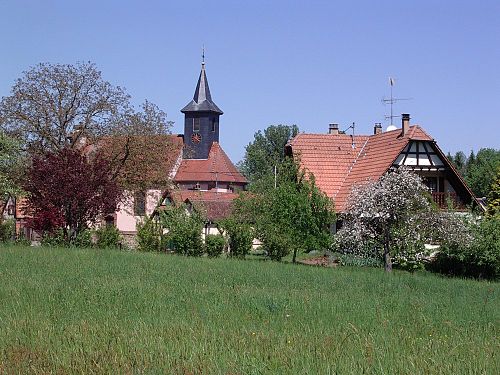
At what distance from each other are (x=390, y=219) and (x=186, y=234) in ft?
33.9

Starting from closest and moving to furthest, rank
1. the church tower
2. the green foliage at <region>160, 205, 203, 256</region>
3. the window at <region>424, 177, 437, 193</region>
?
the green foliage at <region>160, 205, 203, 256</region>
the window at <region>424, 177, 437, 193</region>
the church tower

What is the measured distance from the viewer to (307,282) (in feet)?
71.8

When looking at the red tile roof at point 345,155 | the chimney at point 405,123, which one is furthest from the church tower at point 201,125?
the chimney at point 405,123

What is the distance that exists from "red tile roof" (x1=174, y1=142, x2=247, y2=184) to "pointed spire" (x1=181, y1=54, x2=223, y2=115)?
4.27m

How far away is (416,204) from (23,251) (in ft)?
53.2

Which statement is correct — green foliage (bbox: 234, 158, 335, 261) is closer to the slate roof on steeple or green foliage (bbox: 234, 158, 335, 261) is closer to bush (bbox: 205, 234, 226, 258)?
bush (bbox: 205, 234, 226, 258)

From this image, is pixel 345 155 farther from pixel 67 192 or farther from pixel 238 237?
pixel 67 192

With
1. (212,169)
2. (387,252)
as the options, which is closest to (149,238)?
(387,252)

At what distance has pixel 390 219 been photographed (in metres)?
33.2

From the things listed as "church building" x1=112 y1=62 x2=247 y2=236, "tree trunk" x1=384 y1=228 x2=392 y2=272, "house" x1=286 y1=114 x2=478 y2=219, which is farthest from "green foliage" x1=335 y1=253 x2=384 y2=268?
"church building" x1=112 y1=62 x2=247 y2=236

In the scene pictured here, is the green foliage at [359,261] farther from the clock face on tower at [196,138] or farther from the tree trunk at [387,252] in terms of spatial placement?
the clock face on tower at [196,138]

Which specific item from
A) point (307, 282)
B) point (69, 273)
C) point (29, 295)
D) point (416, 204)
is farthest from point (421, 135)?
point (29, 295)

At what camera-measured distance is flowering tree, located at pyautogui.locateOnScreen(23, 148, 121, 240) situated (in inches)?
1401

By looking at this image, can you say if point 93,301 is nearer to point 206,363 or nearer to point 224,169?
point 206,363
